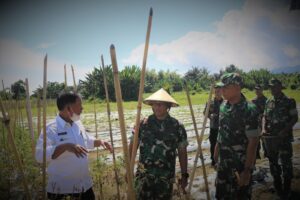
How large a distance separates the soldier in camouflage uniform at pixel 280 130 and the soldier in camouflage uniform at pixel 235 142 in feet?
5.63

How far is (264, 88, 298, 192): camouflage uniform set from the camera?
4281mm

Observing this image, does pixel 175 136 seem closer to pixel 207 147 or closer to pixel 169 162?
pixel 169 162

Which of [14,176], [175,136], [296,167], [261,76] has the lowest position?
[296,167]

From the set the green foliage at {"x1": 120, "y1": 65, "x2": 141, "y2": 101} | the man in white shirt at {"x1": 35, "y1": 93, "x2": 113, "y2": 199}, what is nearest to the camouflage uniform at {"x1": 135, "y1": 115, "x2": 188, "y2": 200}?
the man in white shirt at {"x1": 35, "y1": 93, "x2": 113, "y2": 199}

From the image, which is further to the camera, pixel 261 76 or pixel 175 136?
pixel 261 76

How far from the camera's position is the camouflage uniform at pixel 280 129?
14.0 feet

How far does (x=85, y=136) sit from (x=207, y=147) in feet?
20.0

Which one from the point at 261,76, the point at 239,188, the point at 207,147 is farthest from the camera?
the point at 261,76

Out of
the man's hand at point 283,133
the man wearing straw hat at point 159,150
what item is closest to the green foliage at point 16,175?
the man wearing straw hat at point 159,150

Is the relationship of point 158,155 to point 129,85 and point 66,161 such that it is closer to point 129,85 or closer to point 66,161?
point 66,161

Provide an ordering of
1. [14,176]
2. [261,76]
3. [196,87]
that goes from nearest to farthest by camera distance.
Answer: [14,176] → [196,87] → [261,76]

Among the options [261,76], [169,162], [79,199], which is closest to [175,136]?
[169,162]

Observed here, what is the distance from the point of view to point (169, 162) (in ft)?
9.20

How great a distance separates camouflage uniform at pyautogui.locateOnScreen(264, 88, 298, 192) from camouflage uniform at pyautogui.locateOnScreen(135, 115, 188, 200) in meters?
2.53
